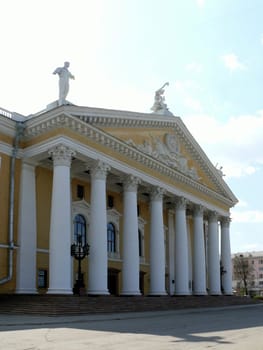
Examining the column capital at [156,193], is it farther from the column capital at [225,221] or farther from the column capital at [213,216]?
the column capital at [225,221]

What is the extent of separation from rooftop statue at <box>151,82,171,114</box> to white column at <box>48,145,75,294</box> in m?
11.9

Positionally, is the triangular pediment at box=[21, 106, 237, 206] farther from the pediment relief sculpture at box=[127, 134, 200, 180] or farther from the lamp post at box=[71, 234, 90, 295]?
the lamp post at box=[71, 234, 90, 295]

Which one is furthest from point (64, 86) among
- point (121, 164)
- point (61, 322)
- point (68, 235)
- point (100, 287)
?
point (61, 322)

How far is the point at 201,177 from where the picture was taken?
125 ft

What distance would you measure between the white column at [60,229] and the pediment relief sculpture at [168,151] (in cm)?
614

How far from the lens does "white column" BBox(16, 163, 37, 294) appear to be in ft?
80.2

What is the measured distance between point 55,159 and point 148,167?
7.99 metres

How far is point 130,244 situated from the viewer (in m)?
27.6

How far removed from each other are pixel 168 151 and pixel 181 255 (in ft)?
23.1

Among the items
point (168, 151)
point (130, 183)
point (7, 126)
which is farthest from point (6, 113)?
point (168, 151)

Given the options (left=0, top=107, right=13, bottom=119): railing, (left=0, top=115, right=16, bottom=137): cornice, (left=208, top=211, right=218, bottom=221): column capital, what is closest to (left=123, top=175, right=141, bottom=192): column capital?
(left=0, top=115, right=16, bottom=137): cornice

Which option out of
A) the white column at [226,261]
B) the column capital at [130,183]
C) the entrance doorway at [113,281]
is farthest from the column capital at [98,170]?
the white column at [226,261]

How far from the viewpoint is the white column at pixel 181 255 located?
33156 mm

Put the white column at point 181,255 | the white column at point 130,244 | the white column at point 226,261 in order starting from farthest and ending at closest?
the white column at point 226,261 < the white column at point 181,255 < the white column at point 130,244
